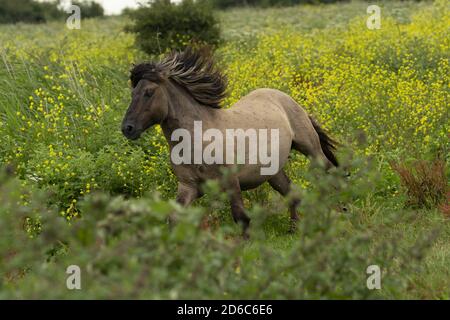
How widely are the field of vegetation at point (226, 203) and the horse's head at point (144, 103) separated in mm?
628

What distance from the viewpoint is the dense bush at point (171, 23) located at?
16.3 meters

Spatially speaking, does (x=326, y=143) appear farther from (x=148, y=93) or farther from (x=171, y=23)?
(x=171, y=23)

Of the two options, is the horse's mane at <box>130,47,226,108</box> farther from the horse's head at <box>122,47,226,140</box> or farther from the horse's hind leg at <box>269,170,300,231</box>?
the horse's hind leg at <box>269,170,300,231</box>

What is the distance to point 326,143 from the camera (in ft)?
26.4

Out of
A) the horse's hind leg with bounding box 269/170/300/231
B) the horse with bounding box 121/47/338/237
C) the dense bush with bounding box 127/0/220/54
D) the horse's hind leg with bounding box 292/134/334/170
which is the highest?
the dense bush with bounding box 127/0/220/54

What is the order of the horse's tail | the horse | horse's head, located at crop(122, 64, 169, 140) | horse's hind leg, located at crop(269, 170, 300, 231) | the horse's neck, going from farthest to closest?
1. the horse's tail
2. horse's hind leg, located at crop(269, 170, 300, 231)
3. the horse's neck
4. the horse
5. horse's head, located at crop(122, 64, 169, 140)

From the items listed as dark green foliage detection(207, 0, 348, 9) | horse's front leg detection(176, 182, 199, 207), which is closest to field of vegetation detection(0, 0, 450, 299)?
horse's front leg detection(176, 182, 199, 207)

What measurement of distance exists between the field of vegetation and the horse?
428 millimetres

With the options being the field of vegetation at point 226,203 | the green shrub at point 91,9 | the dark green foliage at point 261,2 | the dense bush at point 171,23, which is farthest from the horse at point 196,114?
the green shrub at point 91,9

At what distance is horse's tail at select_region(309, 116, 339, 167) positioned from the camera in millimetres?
7957

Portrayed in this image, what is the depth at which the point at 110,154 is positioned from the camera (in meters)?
8.04

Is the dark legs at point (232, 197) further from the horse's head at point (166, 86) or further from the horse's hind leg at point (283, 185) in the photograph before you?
the horse's hind leg at point (283, 185)

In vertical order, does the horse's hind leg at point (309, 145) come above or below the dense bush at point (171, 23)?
below
